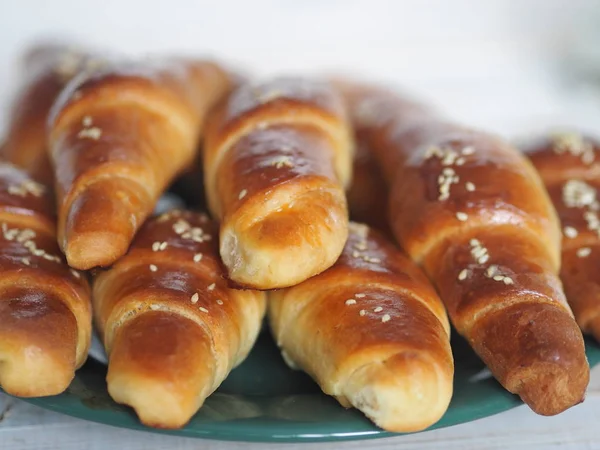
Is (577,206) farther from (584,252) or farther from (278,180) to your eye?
(278,180)

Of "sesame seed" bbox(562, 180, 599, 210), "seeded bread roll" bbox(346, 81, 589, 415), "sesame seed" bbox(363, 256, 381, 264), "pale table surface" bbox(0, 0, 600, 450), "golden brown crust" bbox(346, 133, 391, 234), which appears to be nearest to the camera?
"seeded bread roll" bbox(346, 81, 589, 415)

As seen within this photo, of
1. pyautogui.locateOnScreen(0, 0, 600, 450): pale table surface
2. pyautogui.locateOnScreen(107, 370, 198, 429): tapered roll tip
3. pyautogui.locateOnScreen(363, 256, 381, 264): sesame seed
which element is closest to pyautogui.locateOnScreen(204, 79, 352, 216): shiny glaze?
pyautogui.locateOnScreen(363, 256, 381, 264): sesame seed

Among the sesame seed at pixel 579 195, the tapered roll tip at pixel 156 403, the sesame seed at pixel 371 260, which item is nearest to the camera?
the tapered roll tip at pixel 156 403

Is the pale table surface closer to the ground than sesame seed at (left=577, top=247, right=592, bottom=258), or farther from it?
closer to the ground

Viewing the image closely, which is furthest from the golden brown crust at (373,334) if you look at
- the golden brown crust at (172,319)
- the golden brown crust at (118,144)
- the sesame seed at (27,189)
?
the sesame seed at (27,189)

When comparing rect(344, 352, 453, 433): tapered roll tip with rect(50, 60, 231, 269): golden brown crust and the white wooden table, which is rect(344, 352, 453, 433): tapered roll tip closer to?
the white wooden table

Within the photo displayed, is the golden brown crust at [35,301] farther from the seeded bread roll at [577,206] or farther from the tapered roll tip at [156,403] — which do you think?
the seeded bread roll at [577,206]

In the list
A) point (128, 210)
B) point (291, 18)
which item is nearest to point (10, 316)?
point (128, 210)

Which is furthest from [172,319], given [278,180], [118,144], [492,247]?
[492,247]
